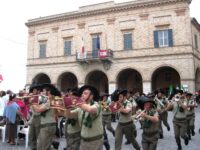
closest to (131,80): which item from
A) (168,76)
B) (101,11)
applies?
(168,76)

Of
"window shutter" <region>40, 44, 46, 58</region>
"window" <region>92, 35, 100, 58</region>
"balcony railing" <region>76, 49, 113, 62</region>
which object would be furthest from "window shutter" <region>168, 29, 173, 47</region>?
"window shutter" <region>40, 44, 46, 58</region>

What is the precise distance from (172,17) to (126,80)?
8.77 metres

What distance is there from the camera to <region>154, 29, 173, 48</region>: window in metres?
26.0

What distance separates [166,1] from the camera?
85.4ft

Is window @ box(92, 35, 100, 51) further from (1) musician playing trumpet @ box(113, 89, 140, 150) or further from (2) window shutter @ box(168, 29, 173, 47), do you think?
(1) musician playing trumpet @ box(113, 89, 140, 150)

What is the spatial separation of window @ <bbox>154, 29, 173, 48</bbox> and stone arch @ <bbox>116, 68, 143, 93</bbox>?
462cm

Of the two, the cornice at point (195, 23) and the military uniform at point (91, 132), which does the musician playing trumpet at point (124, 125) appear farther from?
the cornice at point (195, 23)

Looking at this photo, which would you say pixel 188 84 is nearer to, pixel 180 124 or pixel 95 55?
pixel 95 55

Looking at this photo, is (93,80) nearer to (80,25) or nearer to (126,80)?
(126,80)

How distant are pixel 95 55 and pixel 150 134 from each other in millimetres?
22446

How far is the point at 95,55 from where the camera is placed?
92.5 ft

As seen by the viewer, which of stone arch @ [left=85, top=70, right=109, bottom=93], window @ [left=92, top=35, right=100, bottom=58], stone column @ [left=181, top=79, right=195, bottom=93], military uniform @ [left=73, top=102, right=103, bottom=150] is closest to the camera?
military uniform @ [left=73, top=102, right=103, bottom=150]

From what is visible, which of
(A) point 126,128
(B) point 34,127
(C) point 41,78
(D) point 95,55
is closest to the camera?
(B) point 34,127

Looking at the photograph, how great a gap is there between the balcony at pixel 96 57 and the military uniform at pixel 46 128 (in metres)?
21.4
